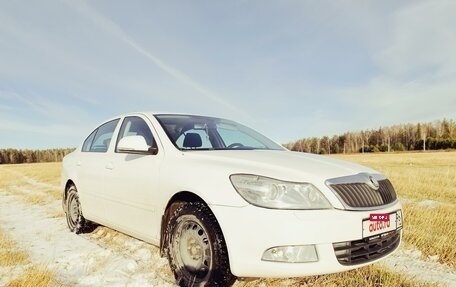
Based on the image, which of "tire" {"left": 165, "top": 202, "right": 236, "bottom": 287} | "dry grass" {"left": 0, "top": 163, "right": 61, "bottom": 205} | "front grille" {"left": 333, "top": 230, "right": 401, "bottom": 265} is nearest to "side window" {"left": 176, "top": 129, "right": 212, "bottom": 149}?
"tire" {"left": 165, "top": 202, "right": 236, "bottom": 287}

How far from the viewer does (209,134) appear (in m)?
4.37

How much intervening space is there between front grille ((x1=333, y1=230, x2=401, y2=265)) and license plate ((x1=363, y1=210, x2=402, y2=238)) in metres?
0.04

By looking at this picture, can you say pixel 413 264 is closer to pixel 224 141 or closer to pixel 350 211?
pixel 350 211

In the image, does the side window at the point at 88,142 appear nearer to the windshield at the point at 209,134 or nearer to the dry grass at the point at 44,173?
the windshield at the point at 209,134

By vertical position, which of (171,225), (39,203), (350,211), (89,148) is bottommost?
(39,203)

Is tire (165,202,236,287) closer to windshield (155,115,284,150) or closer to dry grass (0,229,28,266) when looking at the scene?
windshield (155,115,284,150)

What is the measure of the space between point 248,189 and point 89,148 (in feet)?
11.6

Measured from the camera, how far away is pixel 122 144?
3.74m

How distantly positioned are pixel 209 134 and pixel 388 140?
106 m

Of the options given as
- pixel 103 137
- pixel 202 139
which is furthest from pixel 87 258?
pixel 202 139

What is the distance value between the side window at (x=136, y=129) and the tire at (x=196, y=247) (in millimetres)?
979

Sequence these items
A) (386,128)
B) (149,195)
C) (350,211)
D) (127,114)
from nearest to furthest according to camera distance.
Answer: (350,211) < (149,195) < (127,114) < (386,128)

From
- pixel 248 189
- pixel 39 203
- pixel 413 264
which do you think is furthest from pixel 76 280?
pixel 39 203

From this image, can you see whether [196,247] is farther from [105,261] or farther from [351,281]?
[105,261]
